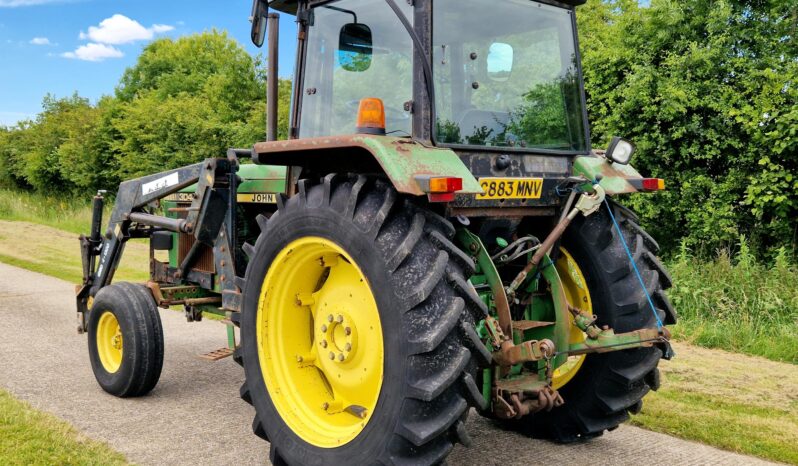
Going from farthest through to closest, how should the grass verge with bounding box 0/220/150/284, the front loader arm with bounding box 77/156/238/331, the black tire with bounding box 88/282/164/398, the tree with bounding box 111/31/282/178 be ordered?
the tree with bounding box 111/31/282/178
the grass verge with bounding box 0/220/150/284
the black tire with bounding box 88/282/164/398
the front loader arm with bounding box 77/156/238/331

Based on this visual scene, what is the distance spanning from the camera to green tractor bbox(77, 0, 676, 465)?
322 cm

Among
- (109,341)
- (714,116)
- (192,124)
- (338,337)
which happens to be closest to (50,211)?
(192,124)

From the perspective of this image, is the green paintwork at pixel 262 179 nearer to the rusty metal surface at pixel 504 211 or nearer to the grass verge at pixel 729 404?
the rusty metal surface at pixel 504 211

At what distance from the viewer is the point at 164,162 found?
63.9 ft

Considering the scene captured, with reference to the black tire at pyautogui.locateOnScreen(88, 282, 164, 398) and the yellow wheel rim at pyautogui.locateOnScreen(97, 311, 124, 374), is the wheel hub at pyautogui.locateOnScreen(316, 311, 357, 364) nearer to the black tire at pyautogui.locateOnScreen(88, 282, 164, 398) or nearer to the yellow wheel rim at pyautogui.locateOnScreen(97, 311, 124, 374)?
the black tire at pyautogui.locateOnScreen(88, 282, 164, 398)

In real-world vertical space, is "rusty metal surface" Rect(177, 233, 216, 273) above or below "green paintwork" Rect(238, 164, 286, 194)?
below

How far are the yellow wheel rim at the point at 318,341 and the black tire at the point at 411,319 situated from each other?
10.4 inches

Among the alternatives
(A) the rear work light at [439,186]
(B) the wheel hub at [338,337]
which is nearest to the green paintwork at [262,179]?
(B) the wheel hub at [338,337]

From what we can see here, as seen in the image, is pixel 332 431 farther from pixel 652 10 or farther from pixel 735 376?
pixel 652 10

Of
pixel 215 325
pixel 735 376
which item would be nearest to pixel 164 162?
pixel 215 325

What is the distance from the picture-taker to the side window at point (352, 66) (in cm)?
379

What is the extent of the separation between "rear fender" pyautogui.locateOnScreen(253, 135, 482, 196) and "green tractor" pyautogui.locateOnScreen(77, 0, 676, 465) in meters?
0.01

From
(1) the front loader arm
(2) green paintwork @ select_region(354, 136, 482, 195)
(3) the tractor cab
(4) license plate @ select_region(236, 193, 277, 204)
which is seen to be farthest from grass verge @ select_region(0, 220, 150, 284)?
(2) green paintwork @ select_region(354, 136, 482, 195)

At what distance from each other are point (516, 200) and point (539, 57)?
3.10 ft
